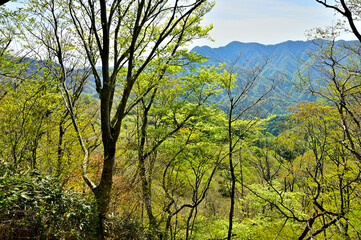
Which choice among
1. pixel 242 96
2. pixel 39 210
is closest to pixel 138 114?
pixel 242 96

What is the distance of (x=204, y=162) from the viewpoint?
10.3m

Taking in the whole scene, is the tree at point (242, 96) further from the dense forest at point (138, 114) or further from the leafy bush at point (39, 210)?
the leafy bush at point (39, 210)

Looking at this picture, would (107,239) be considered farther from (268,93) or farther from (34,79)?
(268,93)

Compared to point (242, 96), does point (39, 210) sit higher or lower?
lower

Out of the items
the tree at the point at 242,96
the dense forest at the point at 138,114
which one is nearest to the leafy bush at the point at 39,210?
the dense forest at the point at 138,114

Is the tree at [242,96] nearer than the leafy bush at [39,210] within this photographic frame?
No

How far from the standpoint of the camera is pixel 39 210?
12.0 feet

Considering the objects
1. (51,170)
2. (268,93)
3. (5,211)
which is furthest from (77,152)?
(268,93)

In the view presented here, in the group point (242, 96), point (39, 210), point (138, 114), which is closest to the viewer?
point (39, 210)

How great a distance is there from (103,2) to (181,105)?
6.14 m

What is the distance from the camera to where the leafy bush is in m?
3.41

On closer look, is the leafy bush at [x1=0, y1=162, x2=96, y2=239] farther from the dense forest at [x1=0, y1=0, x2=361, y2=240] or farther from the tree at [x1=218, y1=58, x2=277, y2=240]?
the tree at [x1=218, y1=58, x2=277, y2=240]

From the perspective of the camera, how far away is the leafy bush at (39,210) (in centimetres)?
341

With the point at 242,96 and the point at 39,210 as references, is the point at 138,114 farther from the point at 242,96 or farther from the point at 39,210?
the point at 39,210
